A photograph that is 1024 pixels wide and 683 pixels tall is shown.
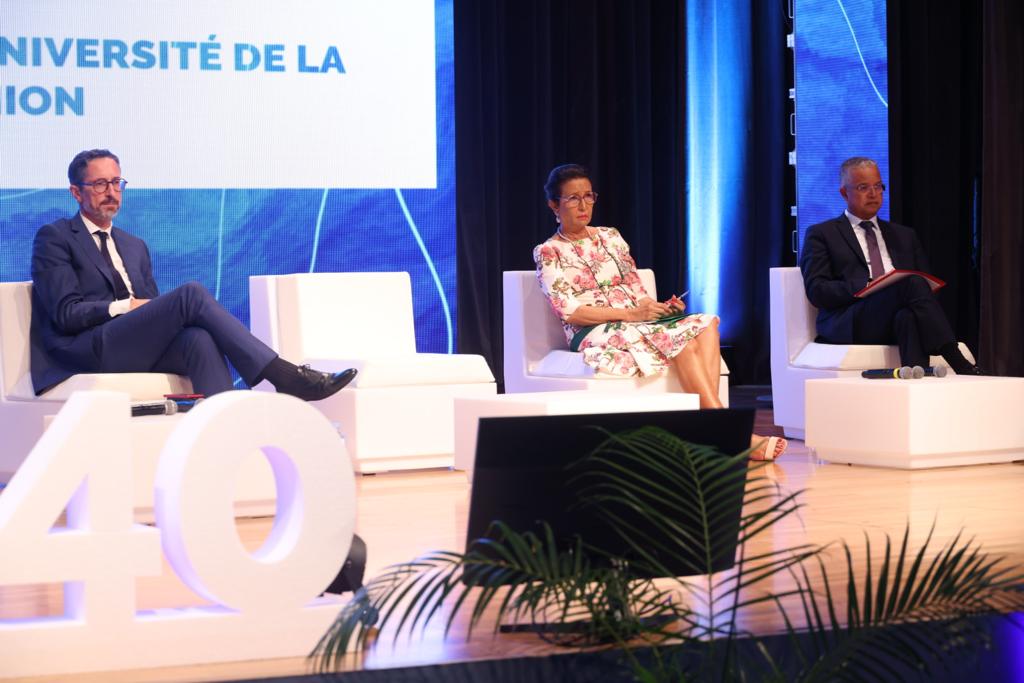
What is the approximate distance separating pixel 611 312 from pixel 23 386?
2218 millimetres

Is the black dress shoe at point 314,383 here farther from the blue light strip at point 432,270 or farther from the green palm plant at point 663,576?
the blue light strip at point 432,270

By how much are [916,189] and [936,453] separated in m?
3.62

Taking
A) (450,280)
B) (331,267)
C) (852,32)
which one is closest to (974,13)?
(852,32)

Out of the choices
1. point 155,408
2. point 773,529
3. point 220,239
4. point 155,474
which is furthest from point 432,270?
point 773,529

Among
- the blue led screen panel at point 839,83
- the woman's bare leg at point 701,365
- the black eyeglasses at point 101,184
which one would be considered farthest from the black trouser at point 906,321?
the black eyeglasses at point 101,184

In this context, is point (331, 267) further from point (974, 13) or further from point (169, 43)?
point (974, 13)

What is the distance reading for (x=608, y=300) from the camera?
5875mm

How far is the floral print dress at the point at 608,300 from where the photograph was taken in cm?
551

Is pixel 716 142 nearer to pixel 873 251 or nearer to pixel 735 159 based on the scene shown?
pixel 735 159

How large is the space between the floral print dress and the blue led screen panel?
302cm

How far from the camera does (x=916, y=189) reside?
8414 mm

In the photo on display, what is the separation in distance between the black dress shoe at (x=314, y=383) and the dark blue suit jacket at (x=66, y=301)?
2.20ft

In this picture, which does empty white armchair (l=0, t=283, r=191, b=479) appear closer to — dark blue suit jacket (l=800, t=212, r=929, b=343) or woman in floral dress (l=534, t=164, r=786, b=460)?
woman in floral dress (l=534, t=164, r=786, b=460)

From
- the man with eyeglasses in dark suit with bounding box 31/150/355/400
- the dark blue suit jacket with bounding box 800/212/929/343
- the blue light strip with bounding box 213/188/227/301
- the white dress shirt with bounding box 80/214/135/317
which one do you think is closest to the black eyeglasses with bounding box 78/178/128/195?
the man with eyeglasses in dark suit with bounding box 31/150/355/400
